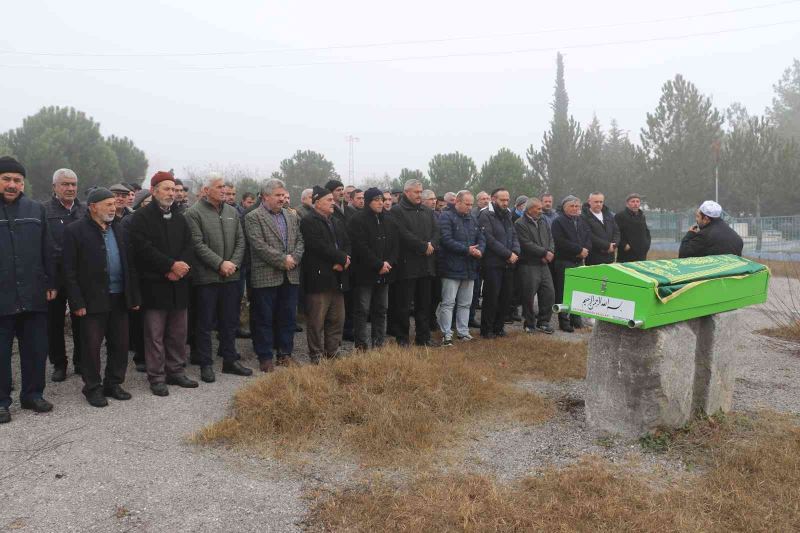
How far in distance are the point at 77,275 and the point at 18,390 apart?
1.56 meters

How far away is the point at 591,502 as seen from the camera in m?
3.42

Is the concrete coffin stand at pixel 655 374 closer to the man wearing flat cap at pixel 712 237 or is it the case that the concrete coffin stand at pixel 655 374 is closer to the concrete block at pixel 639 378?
the concrete block at pixel 639 378

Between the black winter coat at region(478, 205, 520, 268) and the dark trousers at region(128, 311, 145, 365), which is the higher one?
the black winter coat at region(478, 205, 520, 268)

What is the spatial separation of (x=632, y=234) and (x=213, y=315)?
259 inches

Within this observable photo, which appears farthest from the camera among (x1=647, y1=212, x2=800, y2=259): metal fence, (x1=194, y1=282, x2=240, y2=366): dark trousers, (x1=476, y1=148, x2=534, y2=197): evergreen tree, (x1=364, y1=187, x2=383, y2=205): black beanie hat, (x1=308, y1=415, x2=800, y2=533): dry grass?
(x1=476, y1=148, x2=534, y2=197): evergreen tree

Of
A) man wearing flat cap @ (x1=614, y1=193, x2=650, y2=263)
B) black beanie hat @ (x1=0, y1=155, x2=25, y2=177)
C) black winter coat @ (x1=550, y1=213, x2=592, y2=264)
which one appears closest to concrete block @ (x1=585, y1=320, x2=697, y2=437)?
black winter coat @ (x1=550, y1=213, x2=592, y2=264)

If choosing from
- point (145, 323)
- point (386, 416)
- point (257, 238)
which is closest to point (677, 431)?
point (386, 416)

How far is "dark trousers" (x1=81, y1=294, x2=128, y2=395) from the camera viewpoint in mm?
5062

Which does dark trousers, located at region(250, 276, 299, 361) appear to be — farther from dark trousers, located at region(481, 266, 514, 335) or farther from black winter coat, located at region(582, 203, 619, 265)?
black winter coat, located at region(582, 203, 619, 265)

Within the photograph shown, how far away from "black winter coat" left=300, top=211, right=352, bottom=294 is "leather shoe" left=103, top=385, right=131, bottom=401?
1.97 m

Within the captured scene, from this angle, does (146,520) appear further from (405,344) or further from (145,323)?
(405,344)

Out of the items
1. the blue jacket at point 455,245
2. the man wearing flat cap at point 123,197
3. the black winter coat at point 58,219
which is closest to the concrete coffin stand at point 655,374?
the blue jacket at point 455,245

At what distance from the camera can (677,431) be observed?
14.6ft

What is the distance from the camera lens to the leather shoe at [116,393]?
5.27 meters
